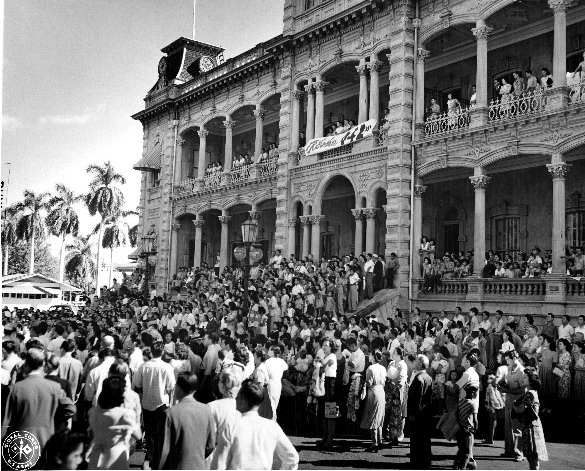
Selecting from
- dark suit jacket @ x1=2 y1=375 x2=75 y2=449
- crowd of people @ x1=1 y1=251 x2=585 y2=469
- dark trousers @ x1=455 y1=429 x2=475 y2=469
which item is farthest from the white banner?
dark suit jacket @ x1=2 y1=375 x2=75 y2=449

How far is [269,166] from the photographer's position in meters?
28.1

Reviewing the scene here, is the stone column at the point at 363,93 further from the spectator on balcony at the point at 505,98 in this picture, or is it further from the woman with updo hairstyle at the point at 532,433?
the woman with updo hairstyle at the point at 532,433

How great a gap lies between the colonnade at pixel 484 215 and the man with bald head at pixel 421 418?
30.4 feet

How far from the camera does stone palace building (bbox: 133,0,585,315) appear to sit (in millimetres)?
17938

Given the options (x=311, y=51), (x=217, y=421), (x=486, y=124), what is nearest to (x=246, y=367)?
(x=217, y=421)

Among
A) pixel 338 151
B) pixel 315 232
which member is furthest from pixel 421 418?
pixel 338 151

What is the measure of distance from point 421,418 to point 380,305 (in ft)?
34.6

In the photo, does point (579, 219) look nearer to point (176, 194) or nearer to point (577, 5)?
point (577, 5)

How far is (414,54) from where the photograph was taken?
70.5ft

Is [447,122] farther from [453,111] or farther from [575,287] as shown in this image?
[575,287]

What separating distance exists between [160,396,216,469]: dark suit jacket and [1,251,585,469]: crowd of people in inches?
0.4

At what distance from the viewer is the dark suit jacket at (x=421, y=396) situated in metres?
9.11

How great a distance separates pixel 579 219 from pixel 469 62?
7029 millimetres

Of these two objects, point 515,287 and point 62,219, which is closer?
point 515,287
